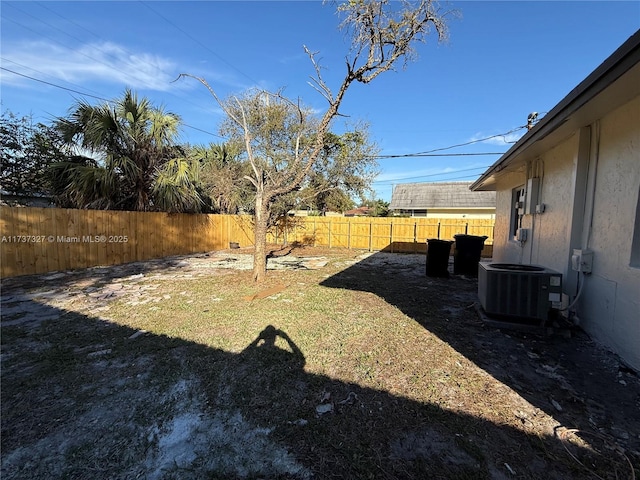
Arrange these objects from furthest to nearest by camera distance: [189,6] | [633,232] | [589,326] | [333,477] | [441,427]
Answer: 1. [189,6]
2. [589,326]
3. [633,232]
4. [441,427]
5. [333,477]

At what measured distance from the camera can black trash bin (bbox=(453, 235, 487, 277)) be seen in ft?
27.0

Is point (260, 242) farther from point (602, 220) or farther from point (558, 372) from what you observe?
point (602, 220)

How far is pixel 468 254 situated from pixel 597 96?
19.5 feet

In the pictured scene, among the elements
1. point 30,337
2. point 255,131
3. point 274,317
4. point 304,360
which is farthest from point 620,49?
point 255,131

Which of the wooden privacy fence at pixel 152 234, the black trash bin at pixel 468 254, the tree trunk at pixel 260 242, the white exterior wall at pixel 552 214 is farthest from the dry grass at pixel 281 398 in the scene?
the black trash bin at pixel 468 254

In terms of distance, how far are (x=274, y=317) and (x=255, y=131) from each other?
10616 mm

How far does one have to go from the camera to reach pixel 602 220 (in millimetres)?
3414

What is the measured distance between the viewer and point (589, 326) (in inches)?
141

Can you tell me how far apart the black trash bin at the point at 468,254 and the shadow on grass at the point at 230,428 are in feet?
22.1

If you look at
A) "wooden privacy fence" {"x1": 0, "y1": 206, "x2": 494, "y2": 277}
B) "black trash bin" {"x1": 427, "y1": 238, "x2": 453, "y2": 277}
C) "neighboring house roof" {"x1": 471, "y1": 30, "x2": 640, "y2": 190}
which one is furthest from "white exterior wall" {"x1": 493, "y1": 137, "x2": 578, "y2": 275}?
"wooden privacy fence" {"x1": 0, "y1": 206, "x2": 494, "y2": 277}

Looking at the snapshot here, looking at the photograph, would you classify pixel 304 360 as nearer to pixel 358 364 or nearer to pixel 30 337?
pixel 358 364

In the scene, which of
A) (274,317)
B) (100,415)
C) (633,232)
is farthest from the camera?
(274,317)

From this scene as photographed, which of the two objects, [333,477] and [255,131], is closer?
[333,477]

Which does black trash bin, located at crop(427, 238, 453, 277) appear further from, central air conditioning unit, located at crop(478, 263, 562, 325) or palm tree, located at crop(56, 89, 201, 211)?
palm tree, located at crop(56, 89, 201, 211)
